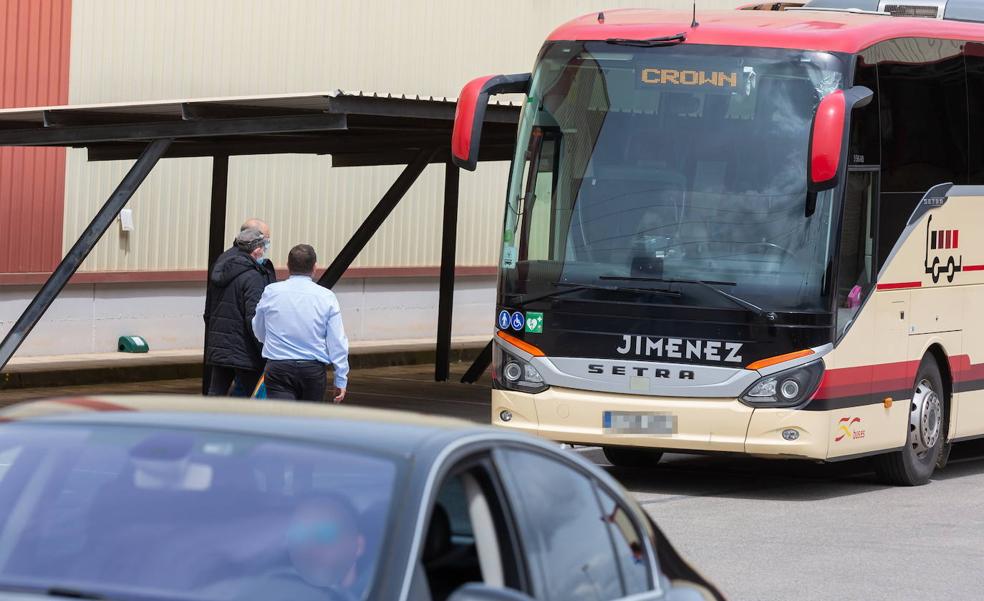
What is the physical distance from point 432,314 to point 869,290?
15.1 metres

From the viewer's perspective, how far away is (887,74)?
12656mm

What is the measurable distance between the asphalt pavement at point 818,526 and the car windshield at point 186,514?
484cm

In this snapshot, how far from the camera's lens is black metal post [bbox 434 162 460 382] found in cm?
2145

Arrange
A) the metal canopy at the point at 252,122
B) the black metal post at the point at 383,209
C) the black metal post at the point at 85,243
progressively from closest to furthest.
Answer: the metal canopy at the point at 252,122, the black metal post at the point at 85,243, the black metal post at the point at 383,209

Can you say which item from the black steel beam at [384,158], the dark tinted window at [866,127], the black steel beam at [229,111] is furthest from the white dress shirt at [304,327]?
the black steel beam at [384,158]

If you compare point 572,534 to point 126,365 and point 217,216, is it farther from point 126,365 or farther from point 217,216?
point 126,365

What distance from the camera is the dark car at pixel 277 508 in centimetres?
405

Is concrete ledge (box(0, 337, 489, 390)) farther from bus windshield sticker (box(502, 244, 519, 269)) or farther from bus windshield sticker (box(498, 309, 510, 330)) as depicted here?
bus windshield sticker (box(502, 244, 519, 269))

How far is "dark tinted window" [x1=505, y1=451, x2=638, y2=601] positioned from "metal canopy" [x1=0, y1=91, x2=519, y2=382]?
8.96 m

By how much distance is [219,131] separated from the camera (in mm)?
14805

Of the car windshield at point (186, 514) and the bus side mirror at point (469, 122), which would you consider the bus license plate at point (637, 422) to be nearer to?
the bus side mirror at point (469, 122)

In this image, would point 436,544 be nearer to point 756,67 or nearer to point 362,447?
point 362,447

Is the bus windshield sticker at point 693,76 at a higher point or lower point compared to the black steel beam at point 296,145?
higher

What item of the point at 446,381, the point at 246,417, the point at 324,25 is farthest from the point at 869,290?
the point at 324,25
